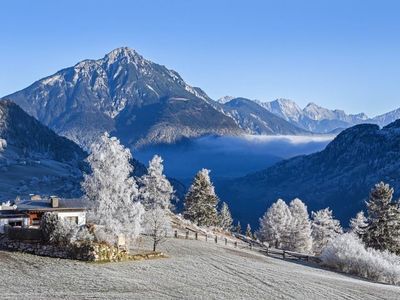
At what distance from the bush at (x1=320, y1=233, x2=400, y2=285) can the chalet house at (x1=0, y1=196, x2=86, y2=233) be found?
3558cm

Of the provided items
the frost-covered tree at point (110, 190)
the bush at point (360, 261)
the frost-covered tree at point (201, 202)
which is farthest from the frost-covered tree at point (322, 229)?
the frost-covered tree at point (110, 190)

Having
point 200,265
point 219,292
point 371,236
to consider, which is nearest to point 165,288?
point 219,292

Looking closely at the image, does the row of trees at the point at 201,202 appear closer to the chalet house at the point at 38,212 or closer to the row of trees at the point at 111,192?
the chalet house at the point at 38,212

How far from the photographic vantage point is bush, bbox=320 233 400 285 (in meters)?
68.7

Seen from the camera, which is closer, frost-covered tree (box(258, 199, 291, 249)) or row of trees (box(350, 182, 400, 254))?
row of trees (box(350, 182, 400, 254))

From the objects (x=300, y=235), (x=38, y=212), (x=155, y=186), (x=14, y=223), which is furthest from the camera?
(x=300, y=235)

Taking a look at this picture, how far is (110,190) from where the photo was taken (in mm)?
60938

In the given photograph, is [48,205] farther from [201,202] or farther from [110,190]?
[201,202]

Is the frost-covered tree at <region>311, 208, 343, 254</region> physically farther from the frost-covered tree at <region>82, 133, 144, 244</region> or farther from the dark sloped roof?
the frost-covered tree at <region>82, 133, 144, 244</region>

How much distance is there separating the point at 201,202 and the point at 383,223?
47.5m

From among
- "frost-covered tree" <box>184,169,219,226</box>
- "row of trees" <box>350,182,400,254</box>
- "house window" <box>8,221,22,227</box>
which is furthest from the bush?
"frost-covered tree" <box>184,169,219,226</box>

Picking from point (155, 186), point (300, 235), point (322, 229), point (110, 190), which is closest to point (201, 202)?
point (155, 186)

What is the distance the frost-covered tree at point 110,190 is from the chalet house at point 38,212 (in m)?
11.2

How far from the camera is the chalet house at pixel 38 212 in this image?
232 ft
